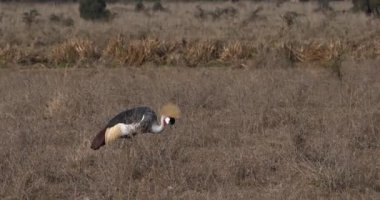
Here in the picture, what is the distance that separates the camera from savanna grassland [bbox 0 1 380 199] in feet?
24.5

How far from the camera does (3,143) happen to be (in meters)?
8.99

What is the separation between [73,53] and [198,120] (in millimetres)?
10128

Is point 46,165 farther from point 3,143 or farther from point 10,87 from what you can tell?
point 10,87

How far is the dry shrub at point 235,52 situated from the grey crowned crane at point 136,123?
12.4 meters

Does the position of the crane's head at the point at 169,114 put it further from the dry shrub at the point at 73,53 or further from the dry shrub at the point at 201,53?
the dry shrub at the point at 73,53

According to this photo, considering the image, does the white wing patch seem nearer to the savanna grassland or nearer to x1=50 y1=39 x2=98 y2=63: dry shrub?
the savanna grassland

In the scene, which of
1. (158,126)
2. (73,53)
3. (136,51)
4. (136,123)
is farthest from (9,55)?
(158,126)

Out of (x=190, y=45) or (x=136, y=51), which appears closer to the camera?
(x=136, y=51)

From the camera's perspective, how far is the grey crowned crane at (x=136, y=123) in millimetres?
8180

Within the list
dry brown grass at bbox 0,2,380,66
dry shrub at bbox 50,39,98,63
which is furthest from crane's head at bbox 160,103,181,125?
dry shrub at bbox 50,39,98,63

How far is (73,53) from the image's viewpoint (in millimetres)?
20812

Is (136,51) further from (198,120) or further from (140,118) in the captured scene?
(140,118)

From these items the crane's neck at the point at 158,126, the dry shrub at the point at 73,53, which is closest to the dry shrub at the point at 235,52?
the dry shrub at the point at 73,53

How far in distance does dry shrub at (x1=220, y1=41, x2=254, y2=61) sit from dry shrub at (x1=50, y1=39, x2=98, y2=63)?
3136 millimetres
